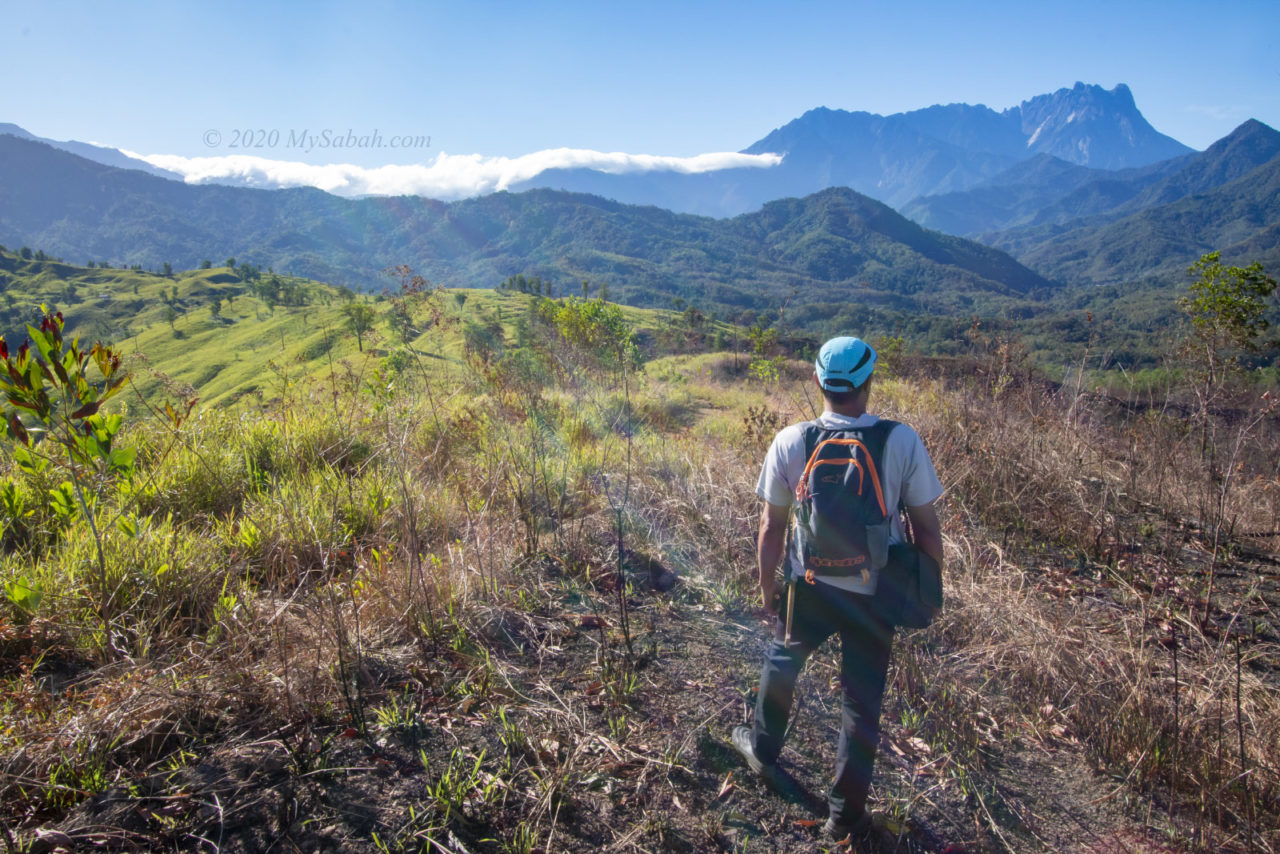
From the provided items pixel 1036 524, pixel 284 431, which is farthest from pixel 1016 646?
pixel 284 431

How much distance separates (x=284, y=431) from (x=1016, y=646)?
5.71 metres

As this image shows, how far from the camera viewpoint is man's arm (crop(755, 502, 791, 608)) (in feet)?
8.03

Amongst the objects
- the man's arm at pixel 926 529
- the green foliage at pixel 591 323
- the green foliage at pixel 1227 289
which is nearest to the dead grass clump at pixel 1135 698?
the man's arm at pixel 926 529

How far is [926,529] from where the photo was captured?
226 cm

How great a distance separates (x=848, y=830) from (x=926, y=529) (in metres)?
1.19

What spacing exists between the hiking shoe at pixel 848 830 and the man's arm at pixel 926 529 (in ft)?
3.38

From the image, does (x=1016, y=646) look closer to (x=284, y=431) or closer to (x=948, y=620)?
(x=948, y=620)

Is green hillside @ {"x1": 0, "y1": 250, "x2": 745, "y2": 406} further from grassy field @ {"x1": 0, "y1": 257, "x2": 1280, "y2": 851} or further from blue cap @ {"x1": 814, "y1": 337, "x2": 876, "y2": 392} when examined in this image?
blue cap @ {"x1": 814, "y1": 337, "x2": 876, "y2": 392}

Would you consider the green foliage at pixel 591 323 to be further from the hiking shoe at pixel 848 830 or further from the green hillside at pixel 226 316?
the hiking shoe at pixel 848 830

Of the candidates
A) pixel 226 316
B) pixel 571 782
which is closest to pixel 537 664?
pixel 571 782

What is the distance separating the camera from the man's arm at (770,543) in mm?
2447

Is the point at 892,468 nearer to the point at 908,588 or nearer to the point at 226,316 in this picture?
the point at 908,588

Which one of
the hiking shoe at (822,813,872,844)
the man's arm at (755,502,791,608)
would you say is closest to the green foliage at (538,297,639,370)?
the man's arm at (755,502,791,608)

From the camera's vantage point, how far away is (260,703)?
2414mm
